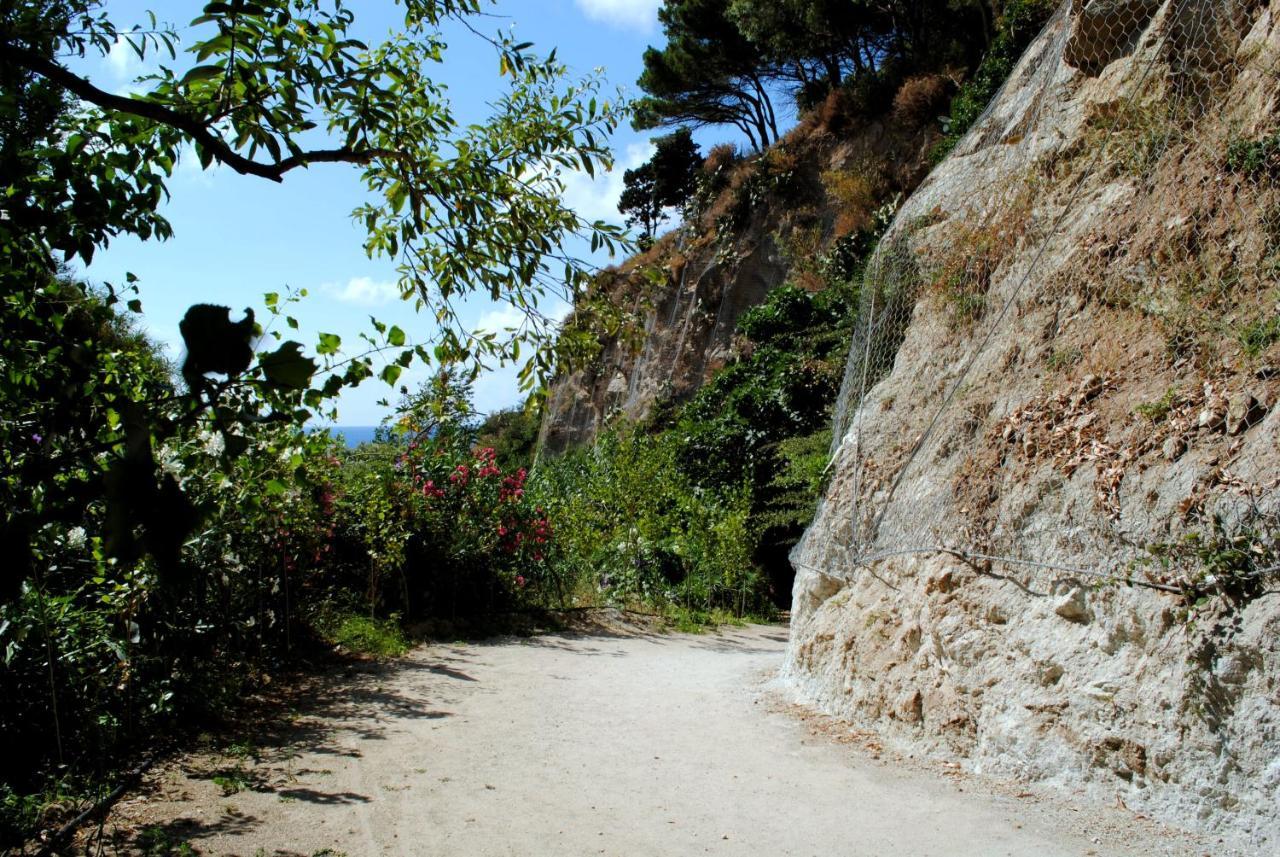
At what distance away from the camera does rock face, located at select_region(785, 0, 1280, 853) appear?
344cm

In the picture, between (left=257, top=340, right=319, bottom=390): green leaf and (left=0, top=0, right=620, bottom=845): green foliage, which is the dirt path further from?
(left=257, top=340, right=319, bottom=390): green leaf

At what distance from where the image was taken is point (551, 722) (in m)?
5.67

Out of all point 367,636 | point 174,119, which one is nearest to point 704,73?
point 367,636

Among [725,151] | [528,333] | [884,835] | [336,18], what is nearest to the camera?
[336,18]

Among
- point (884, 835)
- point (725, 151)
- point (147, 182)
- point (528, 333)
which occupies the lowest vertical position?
point (884, 835)

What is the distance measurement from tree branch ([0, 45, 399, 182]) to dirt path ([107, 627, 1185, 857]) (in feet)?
8.33

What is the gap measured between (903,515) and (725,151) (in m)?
20.4

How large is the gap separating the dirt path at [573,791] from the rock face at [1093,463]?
0.41 meters

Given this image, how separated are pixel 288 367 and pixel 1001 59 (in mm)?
14967

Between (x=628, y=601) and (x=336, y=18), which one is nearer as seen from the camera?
(x=336, y=18)

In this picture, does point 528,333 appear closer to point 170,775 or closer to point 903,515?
point 170,775

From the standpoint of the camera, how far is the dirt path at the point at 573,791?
358cm

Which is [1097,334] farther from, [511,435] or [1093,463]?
[511,435]

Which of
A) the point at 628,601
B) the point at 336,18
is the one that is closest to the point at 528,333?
the point at 336,18
